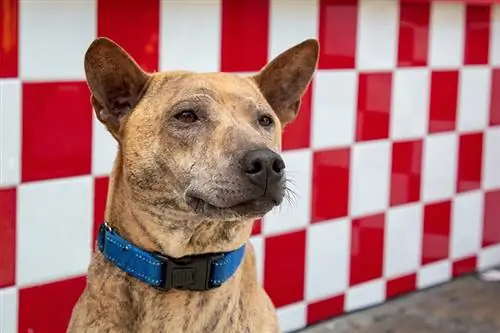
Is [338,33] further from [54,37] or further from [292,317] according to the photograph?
[54,37]

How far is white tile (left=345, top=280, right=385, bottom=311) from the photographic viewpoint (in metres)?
3.45

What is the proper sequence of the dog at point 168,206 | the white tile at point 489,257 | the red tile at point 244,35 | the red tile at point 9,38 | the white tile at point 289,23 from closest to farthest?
the dog at point 168,206
the red tile at point 9,38
the red tile at point 244,35
the white tile at point 289,23
the white tile at point 489,257

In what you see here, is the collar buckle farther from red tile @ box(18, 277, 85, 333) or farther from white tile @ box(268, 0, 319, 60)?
white tile @ box(268, 0, 319, 60)

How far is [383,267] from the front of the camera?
3549mm

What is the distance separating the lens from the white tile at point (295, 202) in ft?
10.2

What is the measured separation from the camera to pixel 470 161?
150 inches

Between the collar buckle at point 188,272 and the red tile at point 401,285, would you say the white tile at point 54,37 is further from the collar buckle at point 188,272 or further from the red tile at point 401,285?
the red tile at point 401,285

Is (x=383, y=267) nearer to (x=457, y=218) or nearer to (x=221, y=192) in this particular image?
(x=457, y=218)

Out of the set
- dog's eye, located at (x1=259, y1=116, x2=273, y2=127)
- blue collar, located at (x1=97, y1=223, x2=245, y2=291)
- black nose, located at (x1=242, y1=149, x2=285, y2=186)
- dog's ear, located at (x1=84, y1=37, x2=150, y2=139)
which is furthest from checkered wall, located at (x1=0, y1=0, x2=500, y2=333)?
black nose, located at (x1=242, y1=149, x2=285, y2=186)

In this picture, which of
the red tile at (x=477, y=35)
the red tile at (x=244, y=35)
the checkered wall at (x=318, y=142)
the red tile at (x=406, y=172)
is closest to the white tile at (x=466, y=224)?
the checkered wall at (x=318, y=142)

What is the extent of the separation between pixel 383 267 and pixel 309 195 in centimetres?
51

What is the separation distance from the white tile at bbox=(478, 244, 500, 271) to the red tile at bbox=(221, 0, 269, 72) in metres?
1.48

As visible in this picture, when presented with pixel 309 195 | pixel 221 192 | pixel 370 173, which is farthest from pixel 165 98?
pixel 370 173

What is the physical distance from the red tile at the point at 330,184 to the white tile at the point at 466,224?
0.63 m
